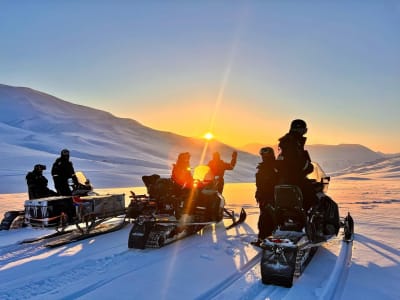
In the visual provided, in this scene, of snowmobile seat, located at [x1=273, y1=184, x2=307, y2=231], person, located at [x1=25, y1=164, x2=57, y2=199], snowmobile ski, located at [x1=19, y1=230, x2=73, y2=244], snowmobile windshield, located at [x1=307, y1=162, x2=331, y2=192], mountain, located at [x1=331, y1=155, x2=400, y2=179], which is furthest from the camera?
mountain, located at [x1=331, y1=155, x2=400, y2=179]

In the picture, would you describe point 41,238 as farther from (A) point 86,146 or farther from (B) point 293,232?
(A) point 86,146

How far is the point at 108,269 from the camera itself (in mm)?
4652

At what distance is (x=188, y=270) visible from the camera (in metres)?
4.64

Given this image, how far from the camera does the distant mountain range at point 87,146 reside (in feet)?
93.9

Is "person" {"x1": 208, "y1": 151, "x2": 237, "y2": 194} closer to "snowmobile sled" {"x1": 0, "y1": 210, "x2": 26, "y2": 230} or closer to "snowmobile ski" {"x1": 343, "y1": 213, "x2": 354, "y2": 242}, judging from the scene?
"snowmobile ski" {"x1": 343, "y1": 213, "x2": 354, "y2": 242}

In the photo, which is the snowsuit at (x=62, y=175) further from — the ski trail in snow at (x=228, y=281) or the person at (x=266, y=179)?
the ski trail in snow at (x=228, y=281)

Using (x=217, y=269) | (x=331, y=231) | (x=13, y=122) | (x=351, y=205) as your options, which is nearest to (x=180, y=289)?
(x=217, y=269)

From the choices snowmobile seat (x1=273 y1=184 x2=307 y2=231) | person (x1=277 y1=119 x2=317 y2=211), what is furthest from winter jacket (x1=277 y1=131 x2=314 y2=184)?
snowmobile seat (x1=273 y1=184 x2=307 y2=231)

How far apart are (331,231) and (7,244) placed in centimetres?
525

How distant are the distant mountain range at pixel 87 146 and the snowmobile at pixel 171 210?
13.0 m

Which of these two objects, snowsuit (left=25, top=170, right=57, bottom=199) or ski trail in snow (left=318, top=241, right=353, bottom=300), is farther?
snowsuit (left=25, top=170, right=57, bottom=199)

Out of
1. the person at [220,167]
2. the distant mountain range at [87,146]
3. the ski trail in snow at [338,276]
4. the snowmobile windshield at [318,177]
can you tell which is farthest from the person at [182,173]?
the distant mountain range at [87,146]

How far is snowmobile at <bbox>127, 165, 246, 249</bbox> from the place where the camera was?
5.87 meters

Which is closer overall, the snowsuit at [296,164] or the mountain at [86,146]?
the snowsuit at [296,164]
